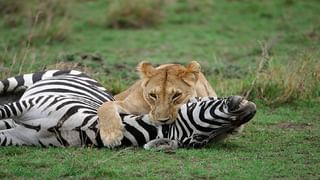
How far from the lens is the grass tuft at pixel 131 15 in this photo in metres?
13.0

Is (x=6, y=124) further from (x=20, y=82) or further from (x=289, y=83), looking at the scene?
(x=289, y=83)

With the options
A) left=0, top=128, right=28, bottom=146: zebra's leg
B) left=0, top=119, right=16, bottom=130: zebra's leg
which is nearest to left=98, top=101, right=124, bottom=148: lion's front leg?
left=0, top=128, right=28, bottom=146: zebra's leg

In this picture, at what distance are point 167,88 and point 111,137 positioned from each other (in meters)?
0.54

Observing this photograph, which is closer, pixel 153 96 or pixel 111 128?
pixel 111 128

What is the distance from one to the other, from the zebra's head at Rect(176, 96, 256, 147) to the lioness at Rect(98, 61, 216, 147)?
0.11 m

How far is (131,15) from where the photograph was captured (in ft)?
43.2

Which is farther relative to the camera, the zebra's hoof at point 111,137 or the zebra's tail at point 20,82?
the zebra's tail at point 20,82

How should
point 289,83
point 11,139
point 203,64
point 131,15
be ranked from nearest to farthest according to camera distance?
1. point 11,139
2. point 289,83
3. point 203,64
4. point 131,15

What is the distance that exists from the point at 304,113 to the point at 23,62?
2.89m

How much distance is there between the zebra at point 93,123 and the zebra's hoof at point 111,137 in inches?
3.7

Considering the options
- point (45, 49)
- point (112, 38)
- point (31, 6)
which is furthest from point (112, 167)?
point (31, 6)

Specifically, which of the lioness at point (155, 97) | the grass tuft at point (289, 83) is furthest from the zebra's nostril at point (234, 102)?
the grass tuft at point (289, 83)

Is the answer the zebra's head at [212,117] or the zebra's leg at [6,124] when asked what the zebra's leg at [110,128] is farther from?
the zebra's leg at [6,124]

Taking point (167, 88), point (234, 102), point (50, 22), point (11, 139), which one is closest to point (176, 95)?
point (167, 88)
